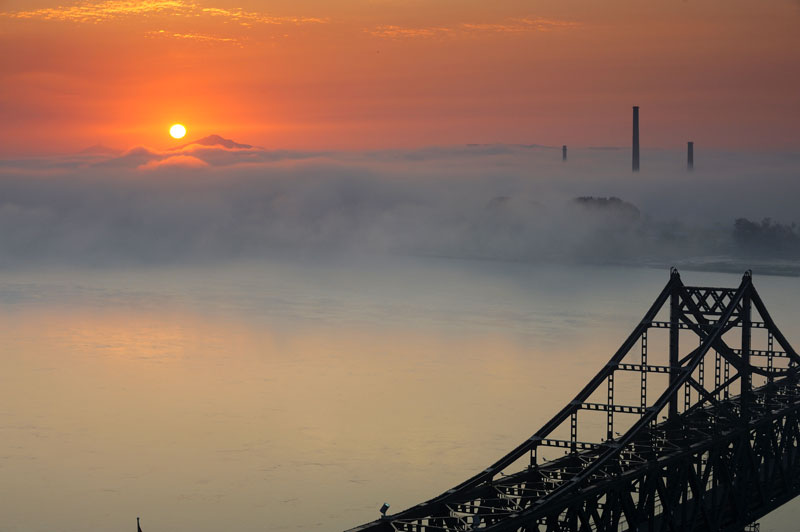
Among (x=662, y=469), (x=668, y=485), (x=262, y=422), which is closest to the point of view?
(x=662, y=469)

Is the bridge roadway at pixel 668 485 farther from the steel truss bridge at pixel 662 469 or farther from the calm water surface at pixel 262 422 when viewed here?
the calm water surface at pixel 262 422

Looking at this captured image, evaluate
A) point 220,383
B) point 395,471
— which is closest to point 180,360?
point 220,383

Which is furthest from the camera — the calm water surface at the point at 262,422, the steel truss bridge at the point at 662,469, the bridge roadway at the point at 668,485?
the calm water surface at the point at 262,422

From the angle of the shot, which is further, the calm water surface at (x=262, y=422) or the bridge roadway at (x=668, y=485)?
the calm water surface at (x=262, y=422)

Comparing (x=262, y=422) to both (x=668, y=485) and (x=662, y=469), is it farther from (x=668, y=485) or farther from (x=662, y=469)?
(x=662, y=469)

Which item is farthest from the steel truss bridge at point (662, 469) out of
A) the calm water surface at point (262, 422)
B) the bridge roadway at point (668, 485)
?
the calm water surface at point (262, 422)

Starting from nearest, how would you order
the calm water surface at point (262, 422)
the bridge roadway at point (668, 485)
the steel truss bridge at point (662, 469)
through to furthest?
the bridge roadway at point (668, 485) < the steel truss bridge at point (662, 469) < the calm water surface at point (262, 422)

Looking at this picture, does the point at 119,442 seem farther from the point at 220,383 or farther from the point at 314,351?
the point at 314,351

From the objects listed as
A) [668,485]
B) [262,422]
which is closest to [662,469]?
[668,485]

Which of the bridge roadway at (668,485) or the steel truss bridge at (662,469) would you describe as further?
the steel truss bridge at (662,469)

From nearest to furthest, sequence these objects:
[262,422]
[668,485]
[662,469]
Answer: [662,469] < [668,485] < [262,422]

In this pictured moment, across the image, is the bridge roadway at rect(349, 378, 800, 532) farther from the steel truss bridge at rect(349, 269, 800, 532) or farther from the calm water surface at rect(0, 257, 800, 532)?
the calm water surface at rect(0, 257, 800, 532)

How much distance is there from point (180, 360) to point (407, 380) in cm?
4460

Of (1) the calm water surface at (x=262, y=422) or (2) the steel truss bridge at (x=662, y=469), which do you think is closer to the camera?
(2) the steel truss bridge at (x=662, y=469)
